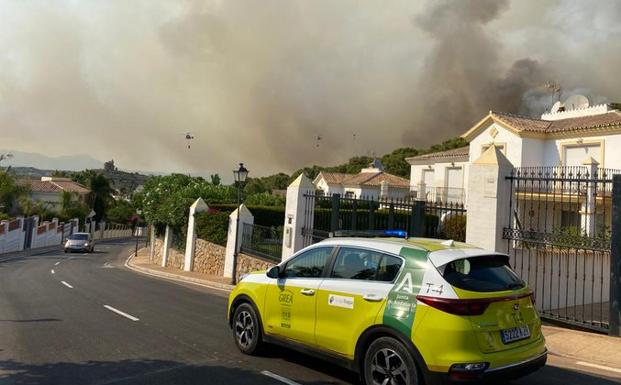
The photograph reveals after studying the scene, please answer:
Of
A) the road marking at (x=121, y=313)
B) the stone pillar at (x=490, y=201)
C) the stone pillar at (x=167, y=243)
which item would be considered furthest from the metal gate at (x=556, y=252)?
the stone pillar at (x=167, y=243)

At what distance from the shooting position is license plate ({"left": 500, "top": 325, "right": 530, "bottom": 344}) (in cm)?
454

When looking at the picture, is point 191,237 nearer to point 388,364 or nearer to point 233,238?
point 233,238

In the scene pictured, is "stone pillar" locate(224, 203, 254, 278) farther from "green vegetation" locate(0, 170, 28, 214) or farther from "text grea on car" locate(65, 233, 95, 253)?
"green vegetation" locate(0, 170, 28, 214)

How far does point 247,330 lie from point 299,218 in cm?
826

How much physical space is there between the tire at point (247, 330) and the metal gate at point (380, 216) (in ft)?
14.3

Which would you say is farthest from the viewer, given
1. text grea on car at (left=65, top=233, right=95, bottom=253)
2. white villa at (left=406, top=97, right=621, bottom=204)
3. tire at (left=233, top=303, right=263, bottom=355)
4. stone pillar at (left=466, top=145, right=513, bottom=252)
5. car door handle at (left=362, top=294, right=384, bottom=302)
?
text grea on car at (left=65, top=233, right=95, bottom=253)

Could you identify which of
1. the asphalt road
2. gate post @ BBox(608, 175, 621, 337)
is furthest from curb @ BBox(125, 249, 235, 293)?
gate post @ BBox(608, 175, 621, 337)

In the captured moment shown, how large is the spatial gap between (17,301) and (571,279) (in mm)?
13766

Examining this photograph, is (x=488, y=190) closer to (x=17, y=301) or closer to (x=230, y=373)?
(x=230, y=373)

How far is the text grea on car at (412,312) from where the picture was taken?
4328 mm

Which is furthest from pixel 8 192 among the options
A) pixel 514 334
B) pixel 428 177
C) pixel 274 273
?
pixel 514 334

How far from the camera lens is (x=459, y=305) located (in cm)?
434

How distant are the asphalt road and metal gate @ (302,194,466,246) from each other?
13.3 feet

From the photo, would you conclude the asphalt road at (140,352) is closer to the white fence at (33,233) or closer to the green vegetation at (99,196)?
the white fence at (33,233)
